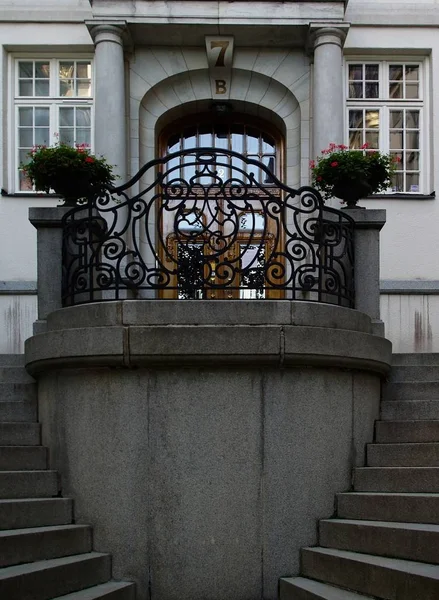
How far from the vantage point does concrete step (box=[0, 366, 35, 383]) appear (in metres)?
7.93

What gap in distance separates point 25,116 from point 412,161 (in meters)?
6.24

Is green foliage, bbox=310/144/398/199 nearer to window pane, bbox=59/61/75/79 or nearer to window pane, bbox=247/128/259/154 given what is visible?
window pane, bbox=247/128/259/154

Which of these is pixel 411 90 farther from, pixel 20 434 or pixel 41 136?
pixel 20 434

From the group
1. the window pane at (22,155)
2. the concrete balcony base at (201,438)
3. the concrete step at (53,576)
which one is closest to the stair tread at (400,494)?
the concrete balcony base at (201,438)

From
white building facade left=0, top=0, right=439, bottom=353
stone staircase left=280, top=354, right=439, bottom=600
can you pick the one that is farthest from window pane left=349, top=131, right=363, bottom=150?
stone staircase left=280, top=354, right=439, bottom=600

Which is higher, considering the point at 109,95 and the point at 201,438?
the point at 109,95

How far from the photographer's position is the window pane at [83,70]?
14.2 m

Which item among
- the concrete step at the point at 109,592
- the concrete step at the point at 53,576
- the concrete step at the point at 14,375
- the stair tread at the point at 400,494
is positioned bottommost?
the concrete step at the point at 109,592

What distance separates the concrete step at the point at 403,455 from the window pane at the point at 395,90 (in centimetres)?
843

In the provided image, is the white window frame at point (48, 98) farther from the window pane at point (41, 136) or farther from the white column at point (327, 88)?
the white column at point (327, 88)

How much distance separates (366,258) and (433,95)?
666cm

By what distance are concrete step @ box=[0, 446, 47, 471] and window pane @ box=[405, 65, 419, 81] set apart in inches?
380

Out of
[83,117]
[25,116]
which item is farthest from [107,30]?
[25,116]

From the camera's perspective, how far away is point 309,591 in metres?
6.28
